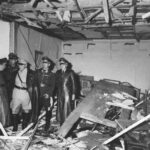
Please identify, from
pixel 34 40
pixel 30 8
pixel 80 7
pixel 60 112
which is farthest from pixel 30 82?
pixel 34 40

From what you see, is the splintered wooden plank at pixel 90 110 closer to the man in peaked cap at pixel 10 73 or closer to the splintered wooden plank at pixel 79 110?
the splintered wooden plank at pixel 79 110

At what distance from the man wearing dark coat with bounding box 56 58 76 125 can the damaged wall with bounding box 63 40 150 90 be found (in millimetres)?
5653

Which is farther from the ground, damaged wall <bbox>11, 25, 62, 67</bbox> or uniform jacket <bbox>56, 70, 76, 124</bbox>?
damaged wall <bbox>11, 25, 62, 67</bbox>

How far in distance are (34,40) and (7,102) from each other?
404 cm

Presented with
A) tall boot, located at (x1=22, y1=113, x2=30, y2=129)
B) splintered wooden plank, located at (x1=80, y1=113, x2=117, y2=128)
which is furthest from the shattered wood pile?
tall boot, located at (x1=22, y1=113, x2=30, y2=129)

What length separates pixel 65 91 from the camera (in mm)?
7441

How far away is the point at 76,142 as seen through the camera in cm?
615

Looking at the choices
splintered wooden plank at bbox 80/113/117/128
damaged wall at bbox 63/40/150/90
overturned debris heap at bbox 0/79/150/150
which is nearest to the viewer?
overturned debris heap at bbox 0/79/150/150

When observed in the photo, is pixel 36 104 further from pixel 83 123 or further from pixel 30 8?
pixel 30 8

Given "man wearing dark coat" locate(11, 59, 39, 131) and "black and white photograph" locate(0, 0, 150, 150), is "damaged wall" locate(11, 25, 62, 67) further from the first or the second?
"man wearing dark coat" locate(11, 59, 39, 131)

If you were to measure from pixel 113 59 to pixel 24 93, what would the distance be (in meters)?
7.10

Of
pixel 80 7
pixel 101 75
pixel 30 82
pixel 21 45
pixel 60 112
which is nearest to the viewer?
pixel 80 7

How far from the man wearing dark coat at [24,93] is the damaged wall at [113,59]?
6.31 meters

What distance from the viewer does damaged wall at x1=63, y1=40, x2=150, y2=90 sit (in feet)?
40.7
